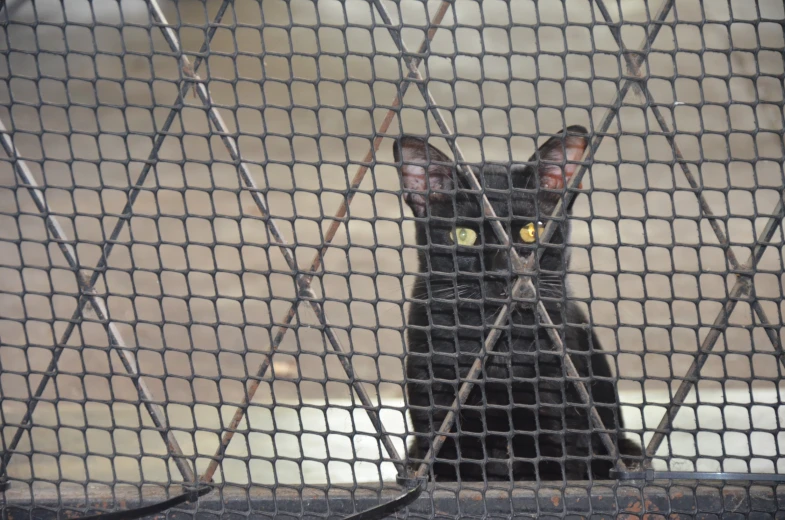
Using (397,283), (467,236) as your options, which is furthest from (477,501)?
(397,283)

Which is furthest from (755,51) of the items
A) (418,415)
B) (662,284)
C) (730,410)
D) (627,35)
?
(627,35)

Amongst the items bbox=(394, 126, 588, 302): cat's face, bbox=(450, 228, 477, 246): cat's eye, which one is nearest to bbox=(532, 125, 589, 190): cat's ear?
bbox=(394, 126, 588, 302): cat's face

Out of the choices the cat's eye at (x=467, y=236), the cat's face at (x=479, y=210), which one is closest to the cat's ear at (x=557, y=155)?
the cat's face at (x=479, y=210)

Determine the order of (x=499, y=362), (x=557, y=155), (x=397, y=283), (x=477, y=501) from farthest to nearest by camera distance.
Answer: (x=397, y=283), (x=557, y=155), (x=499, y=362), (x=477, y=501)

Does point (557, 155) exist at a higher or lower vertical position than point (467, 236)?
higher

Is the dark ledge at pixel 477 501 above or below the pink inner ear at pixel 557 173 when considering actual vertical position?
below

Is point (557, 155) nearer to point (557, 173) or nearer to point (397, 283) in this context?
point (557, 173)

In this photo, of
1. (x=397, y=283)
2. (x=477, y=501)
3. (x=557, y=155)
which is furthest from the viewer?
(x=397, y=283)

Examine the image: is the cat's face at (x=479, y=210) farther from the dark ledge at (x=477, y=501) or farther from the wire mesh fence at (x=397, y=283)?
the dark ledge at (x=477, y=501)

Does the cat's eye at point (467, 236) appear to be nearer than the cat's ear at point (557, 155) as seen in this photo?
No

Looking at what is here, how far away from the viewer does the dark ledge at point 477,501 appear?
1.17 meters

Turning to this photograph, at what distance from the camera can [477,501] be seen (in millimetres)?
1203

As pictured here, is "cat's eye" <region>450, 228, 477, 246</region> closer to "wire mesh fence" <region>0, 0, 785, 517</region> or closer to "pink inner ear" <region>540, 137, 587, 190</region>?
"wire mesh fence" <region>0, 0, 785, 517</region>

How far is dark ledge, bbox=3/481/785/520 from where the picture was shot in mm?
1170
